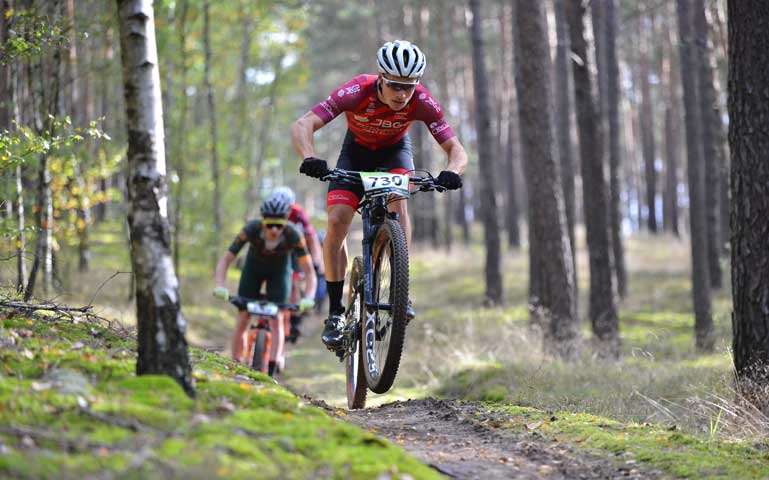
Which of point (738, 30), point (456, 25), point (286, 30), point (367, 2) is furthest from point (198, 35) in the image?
point (738, 30)

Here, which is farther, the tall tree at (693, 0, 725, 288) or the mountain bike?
the tall tree at (693, 0, 725, 288)

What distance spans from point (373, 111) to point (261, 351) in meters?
3.66

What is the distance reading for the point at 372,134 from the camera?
23.3 ft

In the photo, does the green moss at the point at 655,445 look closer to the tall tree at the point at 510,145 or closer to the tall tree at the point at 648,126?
the tall tree at the point at 510,145

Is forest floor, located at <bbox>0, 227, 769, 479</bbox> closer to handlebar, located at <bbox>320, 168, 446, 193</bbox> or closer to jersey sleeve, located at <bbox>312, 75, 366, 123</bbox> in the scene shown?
handlebar, located at <bbox>320, 168, 446, 193</bbox>

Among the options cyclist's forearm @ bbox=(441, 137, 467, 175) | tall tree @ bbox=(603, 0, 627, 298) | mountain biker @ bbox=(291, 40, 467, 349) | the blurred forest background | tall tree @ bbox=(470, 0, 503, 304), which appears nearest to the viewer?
mountain biker @ bbox=(291, 40, 467, 349)

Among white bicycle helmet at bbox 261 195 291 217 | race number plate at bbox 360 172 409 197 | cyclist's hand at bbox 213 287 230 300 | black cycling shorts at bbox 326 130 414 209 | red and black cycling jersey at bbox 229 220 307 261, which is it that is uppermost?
black cycling shorts at bbox 326 130 414 209

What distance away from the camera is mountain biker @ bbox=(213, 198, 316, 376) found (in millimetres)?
9297

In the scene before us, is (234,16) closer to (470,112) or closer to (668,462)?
(470,112)

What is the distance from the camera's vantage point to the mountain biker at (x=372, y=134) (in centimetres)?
643

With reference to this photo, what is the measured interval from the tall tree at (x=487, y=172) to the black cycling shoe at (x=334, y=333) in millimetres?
11337

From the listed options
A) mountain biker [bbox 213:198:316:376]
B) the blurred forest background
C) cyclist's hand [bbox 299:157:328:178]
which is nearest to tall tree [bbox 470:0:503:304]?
the blurred forest background

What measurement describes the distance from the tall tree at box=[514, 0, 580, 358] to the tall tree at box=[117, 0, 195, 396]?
855 centimetres

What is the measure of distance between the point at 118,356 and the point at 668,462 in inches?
128
